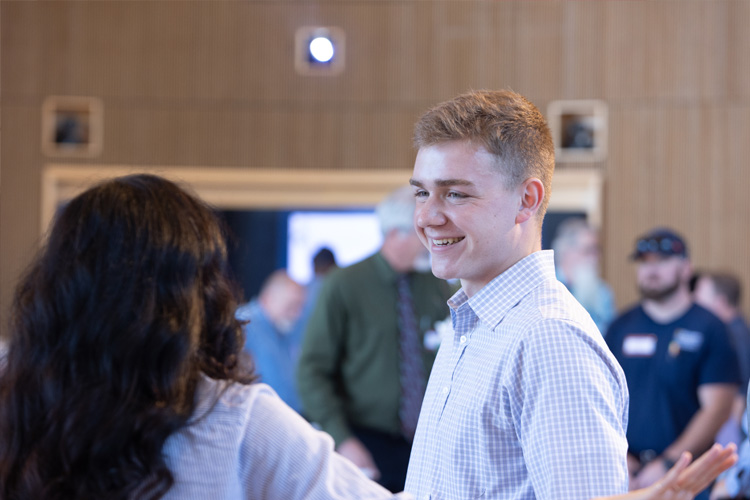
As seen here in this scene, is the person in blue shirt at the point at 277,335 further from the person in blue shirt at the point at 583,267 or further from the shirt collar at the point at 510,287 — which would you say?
the shirt collar at the point at 510,287

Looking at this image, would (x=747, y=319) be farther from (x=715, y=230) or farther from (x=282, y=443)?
(x=282, y=443)

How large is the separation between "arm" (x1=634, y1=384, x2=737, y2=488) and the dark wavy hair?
104 inches

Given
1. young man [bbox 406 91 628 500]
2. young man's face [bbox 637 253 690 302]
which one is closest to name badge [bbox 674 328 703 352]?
young man's face [bbox 637 253 690 302]

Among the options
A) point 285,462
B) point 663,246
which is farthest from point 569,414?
point 663,246

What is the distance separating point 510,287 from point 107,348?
0.75 meters

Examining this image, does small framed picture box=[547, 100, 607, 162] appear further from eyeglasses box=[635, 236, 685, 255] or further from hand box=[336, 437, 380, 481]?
hand box=[336, 437, 380, 481]

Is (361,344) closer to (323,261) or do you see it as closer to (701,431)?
(701,431)

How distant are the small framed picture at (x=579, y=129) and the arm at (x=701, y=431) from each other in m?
3.65

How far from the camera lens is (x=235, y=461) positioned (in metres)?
1.08

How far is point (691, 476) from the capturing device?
104cm

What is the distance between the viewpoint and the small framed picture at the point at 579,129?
6.79 meters

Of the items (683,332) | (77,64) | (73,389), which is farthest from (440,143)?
(77,64)

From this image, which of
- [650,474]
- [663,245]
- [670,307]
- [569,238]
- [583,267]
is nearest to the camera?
[650,474]

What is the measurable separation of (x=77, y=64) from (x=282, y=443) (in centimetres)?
654
